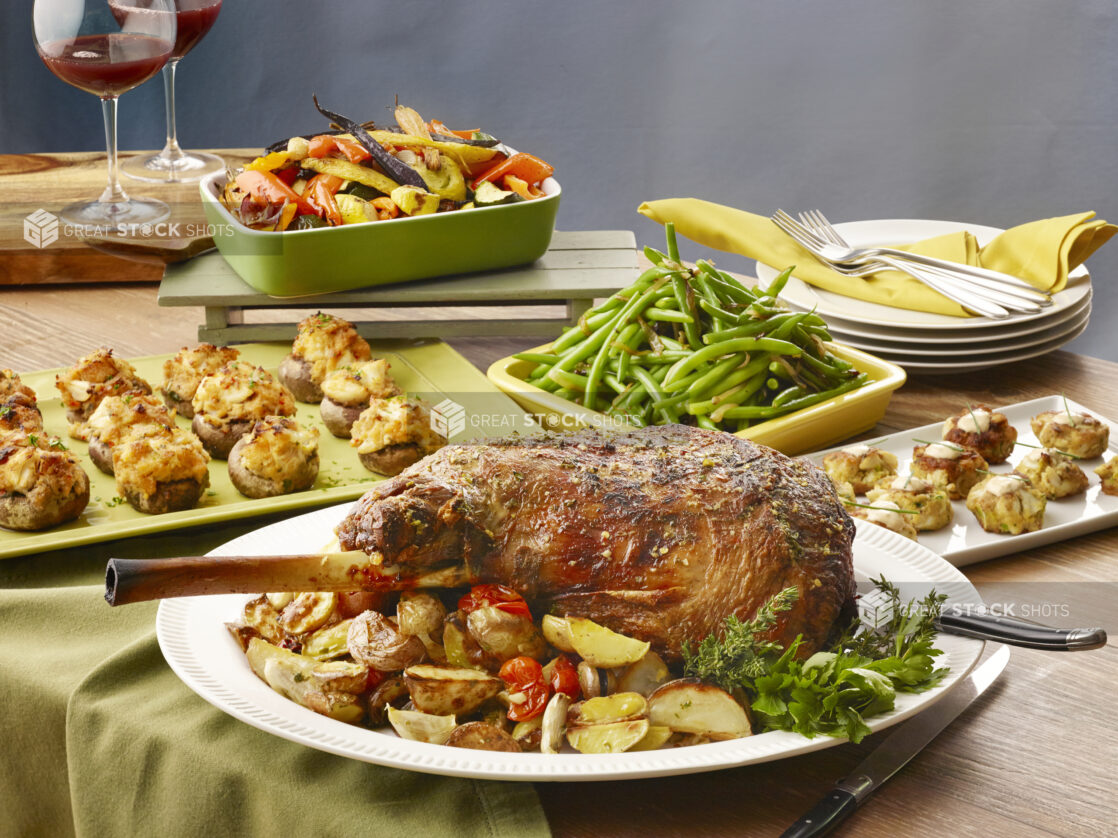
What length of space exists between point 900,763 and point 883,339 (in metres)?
1.27

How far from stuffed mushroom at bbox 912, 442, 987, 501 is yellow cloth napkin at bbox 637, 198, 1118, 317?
24.2 inches

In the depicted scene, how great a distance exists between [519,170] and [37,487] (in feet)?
4.14

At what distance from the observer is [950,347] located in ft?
7.52

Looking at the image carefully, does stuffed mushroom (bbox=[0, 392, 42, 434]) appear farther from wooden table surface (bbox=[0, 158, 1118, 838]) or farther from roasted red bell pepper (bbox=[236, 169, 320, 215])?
wooden table surface (bbox=[0, 158, 1118, 838])

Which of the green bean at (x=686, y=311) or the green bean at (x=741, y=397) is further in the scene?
the green bean at (x=686, y=311)

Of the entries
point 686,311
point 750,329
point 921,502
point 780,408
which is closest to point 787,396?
point 780,408

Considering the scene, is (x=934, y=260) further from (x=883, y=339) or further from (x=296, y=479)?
(x=296, y=479)

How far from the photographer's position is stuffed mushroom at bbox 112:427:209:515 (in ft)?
5.82

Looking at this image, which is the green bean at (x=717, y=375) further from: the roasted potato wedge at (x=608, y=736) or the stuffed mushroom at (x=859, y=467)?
the roasted potato wedge at (x=608, y=736)

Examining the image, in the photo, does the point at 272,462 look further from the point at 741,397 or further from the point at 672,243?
the point at 672,243

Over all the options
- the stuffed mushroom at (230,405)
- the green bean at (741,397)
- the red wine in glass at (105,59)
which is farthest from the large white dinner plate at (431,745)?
the red wine in glass at (105,59)

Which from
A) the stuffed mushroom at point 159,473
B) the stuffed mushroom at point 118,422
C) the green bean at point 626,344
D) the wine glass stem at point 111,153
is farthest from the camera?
the wine glass stem at point 111,153

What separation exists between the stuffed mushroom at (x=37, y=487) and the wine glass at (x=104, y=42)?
976mm

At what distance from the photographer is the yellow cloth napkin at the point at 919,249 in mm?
2416
